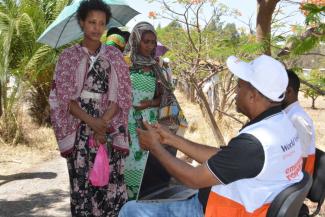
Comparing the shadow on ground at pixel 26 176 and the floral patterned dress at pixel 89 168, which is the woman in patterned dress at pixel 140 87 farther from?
the shadow on ground at pixel 26 176

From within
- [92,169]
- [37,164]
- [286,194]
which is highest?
[286,194]

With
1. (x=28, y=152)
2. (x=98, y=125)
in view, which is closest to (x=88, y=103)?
(x=98, y=125)

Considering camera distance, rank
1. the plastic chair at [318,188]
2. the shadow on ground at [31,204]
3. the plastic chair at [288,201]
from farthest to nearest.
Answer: the shadow on ground at [31,204], the plastic chair at [318,188], the plastic chair at [288,201]

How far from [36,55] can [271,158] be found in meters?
5.86

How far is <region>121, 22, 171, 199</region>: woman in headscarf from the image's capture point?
3939 millimetres

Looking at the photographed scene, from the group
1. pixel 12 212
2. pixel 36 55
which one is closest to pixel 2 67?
pixel 36 55

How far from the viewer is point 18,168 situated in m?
5.76

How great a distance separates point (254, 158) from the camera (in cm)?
177

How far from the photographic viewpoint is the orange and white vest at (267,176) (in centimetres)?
180

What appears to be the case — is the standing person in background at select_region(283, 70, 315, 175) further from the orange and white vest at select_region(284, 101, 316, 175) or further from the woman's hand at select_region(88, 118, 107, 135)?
the woman's hand at select_region(88, 118, 107, 135)

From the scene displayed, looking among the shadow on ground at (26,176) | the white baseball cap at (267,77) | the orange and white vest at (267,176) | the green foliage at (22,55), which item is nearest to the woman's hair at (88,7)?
the white baseball cap at (267,77)

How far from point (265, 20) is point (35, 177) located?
11.1 feet

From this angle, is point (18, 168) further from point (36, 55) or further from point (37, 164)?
point (36, 55)

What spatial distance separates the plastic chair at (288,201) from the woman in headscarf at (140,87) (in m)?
2.20
